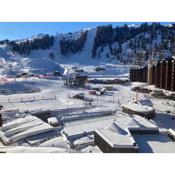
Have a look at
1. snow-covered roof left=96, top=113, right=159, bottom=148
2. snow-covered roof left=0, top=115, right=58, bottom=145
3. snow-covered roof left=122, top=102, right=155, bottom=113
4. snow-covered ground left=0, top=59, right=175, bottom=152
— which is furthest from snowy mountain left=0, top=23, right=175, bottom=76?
snow-covered roof left=96, top=113, right=159, bottom=148

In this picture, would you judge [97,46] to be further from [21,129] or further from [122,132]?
[122,132]

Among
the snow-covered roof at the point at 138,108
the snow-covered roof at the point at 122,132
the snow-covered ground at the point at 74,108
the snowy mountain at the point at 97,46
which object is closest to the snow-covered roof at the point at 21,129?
the snow-covered ground at the point at 74,108

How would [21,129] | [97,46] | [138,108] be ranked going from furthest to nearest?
1. [97,46]
2. [138,108]
3. [21,129]

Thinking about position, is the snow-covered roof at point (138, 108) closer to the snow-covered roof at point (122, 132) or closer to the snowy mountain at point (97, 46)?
the snow-covered roof at point (122, 132)

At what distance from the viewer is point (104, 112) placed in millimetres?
9758

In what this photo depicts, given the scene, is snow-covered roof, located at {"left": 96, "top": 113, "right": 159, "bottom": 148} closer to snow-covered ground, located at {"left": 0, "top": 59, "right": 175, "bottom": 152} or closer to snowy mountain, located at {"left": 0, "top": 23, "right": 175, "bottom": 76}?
snow-covered ground, located at {"left": 0, "top": 59, "right": 175, "bottom": 152}

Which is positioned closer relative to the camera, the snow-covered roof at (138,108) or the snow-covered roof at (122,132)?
the snow-covered roof at (122,132)

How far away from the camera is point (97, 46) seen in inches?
1275

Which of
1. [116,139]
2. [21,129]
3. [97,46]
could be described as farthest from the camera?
[97,46]

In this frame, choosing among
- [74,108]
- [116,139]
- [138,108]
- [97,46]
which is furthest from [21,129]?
[97,46]

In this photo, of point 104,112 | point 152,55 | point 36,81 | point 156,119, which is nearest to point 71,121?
point 104,112

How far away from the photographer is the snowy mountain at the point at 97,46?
2803cm

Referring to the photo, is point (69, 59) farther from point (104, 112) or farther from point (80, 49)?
point (104, 112)
